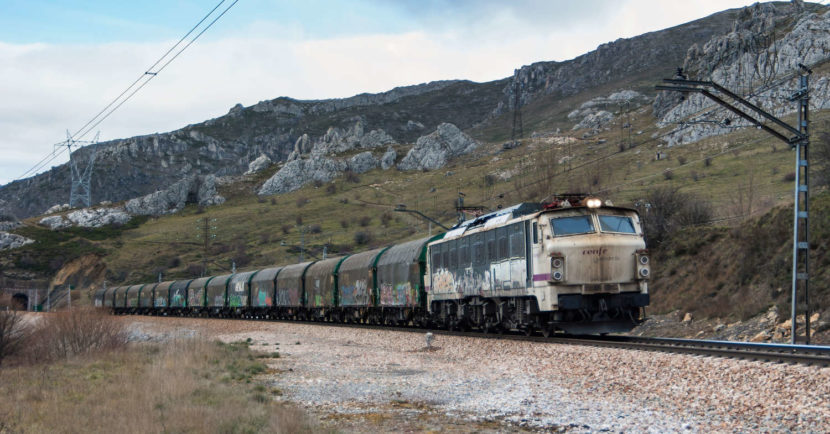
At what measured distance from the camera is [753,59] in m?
140

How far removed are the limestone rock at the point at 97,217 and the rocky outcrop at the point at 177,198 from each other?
23.2 feet

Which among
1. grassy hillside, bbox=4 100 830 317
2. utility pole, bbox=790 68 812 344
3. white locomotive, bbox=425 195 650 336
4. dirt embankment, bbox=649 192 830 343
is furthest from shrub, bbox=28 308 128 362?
utility pole, bbox=790 68 812 344

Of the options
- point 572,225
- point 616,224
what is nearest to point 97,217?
point 572,225

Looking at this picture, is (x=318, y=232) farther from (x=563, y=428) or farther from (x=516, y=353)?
(x=563, y=428)

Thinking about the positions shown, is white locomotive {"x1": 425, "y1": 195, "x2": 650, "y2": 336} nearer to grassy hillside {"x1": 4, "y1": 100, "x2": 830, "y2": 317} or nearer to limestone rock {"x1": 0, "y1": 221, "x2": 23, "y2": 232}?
grassy hillside {"x1": 4, "y1": 100, "x2": 830, "y2": 317}

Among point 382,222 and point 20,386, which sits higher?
point 382,222

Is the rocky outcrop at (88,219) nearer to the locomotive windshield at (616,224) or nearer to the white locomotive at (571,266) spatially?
the white locomotive at (571,266)

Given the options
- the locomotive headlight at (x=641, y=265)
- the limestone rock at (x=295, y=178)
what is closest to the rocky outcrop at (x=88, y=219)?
the limestone rock at (x=295, y=178)

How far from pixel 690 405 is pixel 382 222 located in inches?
4676

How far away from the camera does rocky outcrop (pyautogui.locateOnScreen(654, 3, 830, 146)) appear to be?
116 metres

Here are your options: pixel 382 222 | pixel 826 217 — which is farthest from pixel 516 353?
pixel 382 222

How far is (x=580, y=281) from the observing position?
62.8 feet

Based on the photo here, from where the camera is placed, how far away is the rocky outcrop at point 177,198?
184 metres

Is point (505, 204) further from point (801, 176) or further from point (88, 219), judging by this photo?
point (88, 219)
